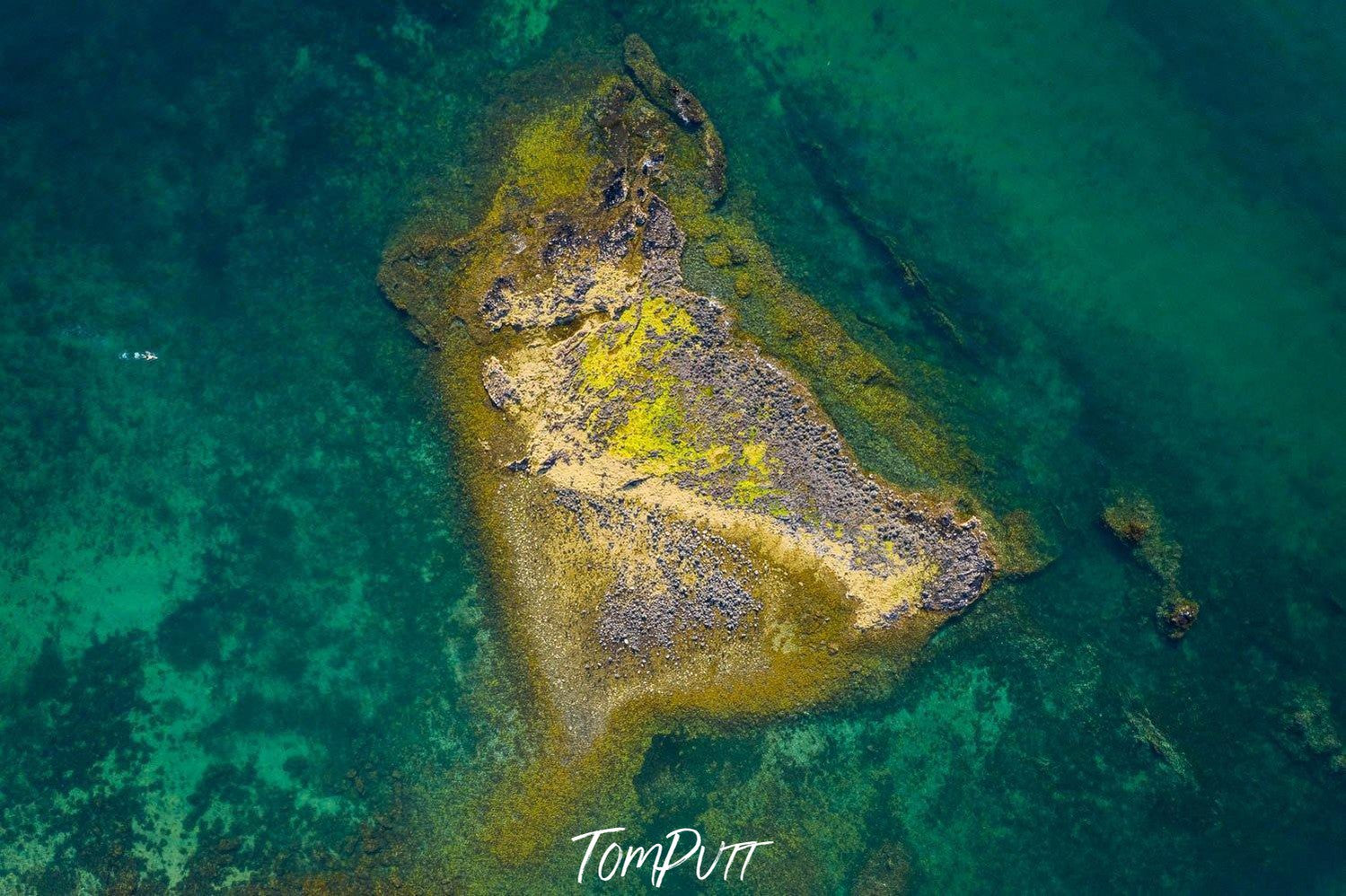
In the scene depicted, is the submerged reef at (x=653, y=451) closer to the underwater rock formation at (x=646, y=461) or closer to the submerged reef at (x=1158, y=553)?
the underwater rock formation at (x=646, y=461)

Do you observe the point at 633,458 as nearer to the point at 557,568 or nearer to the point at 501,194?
the point at 557,568

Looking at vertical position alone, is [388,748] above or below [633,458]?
below

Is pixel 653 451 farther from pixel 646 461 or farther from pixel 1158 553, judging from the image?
pixel 1158 553

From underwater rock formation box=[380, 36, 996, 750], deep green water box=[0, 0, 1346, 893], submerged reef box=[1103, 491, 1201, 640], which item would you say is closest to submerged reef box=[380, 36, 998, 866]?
underwater rock formation box=[380, 36, 996, 750]

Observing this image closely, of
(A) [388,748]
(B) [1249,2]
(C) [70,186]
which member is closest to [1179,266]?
(B) [1249,2]

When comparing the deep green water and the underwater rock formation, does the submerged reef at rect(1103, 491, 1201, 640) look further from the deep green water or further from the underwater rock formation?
the underwater rock formation

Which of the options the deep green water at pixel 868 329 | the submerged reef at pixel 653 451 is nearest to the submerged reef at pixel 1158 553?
the deep green water at pixel 868 329
